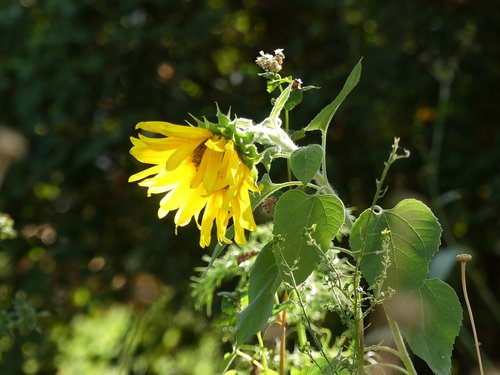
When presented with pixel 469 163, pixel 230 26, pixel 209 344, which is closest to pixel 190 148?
pixel 209 344

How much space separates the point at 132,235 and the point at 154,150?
2047 mm

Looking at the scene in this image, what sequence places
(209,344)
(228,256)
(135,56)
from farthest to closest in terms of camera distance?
1. (135,56)
2. (209,344)
3. (228,256)

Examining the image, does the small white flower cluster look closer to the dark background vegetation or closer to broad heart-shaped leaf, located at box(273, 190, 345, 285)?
broad heart-shaped leaf, located at box(273, 190, 345, 285)

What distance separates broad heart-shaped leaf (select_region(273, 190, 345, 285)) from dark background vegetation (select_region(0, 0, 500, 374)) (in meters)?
1.73

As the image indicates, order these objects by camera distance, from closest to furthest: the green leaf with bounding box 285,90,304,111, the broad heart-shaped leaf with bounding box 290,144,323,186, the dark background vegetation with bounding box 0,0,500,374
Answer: the broad heart-shaped leaf with bounding box 290,144,323,186 → the green leaf with bounding box 285,90,304,111 → the dark background vegetation with bounding box 0,0,500,374

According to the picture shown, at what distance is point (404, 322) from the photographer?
884 millimetres

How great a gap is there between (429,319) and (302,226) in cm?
14

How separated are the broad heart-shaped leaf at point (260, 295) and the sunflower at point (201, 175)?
0.09ft

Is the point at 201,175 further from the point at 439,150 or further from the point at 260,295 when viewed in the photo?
the point at 439,150

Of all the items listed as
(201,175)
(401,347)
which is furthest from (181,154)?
(401,347)

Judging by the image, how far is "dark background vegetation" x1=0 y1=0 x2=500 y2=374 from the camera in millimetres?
2725

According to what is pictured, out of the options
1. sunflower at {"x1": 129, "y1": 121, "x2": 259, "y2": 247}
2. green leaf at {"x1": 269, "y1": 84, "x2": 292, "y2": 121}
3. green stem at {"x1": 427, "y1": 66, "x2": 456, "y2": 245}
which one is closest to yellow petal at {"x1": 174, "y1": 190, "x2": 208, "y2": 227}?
sunflower at {"x1": 129, "y1": 121, "x2": 259, "y2": 247}

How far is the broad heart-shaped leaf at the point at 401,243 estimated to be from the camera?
88 centimetres

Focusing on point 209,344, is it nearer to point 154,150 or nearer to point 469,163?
point 469,163
